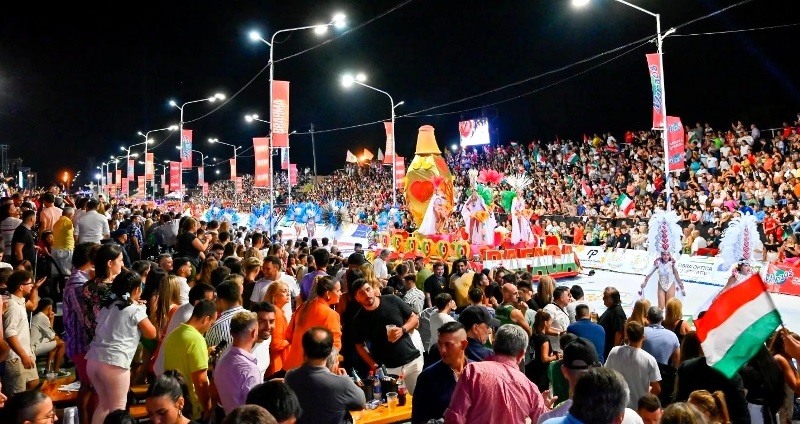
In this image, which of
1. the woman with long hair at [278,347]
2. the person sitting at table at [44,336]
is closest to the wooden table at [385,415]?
the woman with long hair at [278,347]

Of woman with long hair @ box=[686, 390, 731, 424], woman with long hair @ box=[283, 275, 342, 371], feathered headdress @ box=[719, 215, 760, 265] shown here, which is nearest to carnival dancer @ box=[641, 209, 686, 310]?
feathered headdress @ box=[719, 215, 760, 265]

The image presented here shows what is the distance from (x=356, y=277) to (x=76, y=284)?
264cm

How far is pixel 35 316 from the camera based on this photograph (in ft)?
25.5

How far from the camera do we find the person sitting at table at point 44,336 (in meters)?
7.60

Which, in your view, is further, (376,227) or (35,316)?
(376,227)

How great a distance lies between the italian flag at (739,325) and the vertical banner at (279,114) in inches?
615

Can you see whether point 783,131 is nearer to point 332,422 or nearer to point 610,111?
point 610,111

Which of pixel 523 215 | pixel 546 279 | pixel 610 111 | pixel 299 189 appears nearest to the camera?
pixel 546 279

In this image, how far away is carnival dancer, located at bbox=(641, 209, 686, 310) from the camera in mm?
13703

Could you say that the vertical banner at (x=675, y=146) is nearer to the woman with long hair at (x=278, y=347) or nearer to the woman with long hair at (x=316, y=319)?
the woman with long hair at (x=316, y=319)

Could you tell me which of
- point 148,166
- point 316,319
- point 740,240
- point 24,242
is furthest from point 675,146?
point 148,166

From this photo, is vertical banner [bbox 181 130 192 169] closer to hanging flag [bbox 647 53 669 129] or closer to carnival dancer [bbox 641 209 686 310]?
hanging flag [bbox 647 53 669 129]

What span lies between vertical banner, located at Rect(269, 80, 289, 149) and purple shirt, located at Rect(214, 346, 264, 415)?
14525 millimetres

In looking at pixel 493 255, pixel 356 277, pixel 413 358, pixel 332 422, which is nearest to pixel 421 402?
pixel 332 422
